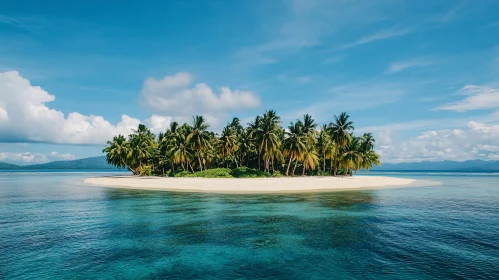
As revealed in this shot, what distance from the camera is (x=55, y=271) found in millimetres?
12344

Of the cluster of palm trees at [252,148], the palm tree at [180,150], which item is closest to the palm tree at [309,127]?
the cluster of palm trees at [252,148]

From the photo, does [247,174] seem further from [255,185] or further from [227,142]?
[255,185]

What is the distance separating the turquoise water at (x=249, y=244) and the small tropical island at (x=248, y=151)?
4741 cm

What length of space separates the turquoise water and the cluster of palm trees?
168ft

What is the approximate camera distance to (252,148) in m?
91.4

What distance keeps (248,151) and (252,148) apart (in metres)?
1.56

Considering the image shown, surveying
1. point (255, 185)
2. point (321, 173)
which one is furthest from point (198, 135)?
point (321, 173)

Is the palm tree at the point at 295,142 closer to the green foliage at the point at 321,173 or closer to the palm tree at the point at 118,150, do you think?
the green foliage at the point at 321,173

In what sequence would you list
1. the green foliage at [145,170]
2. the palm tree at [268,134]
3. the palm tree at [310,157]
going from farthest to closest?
the green foliage at [145,170] < the palm tree at [310,157] < the palm tree at [268,134]

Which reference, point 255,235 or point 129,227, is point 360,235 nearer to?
point 255,235

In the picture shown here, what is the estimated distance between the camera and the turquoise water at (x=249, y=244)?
487 inches

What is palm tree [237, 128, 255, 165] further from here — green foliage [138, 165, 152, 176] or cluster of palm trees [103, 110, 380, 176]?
green foliage [138, 165, 152, 176]

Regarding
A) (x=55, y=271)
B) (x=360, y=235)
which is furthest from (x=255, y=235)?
(x=55, y=271)

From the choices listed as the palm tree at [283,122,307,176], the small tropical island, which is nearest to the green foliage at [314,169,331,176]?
the small tropical island
